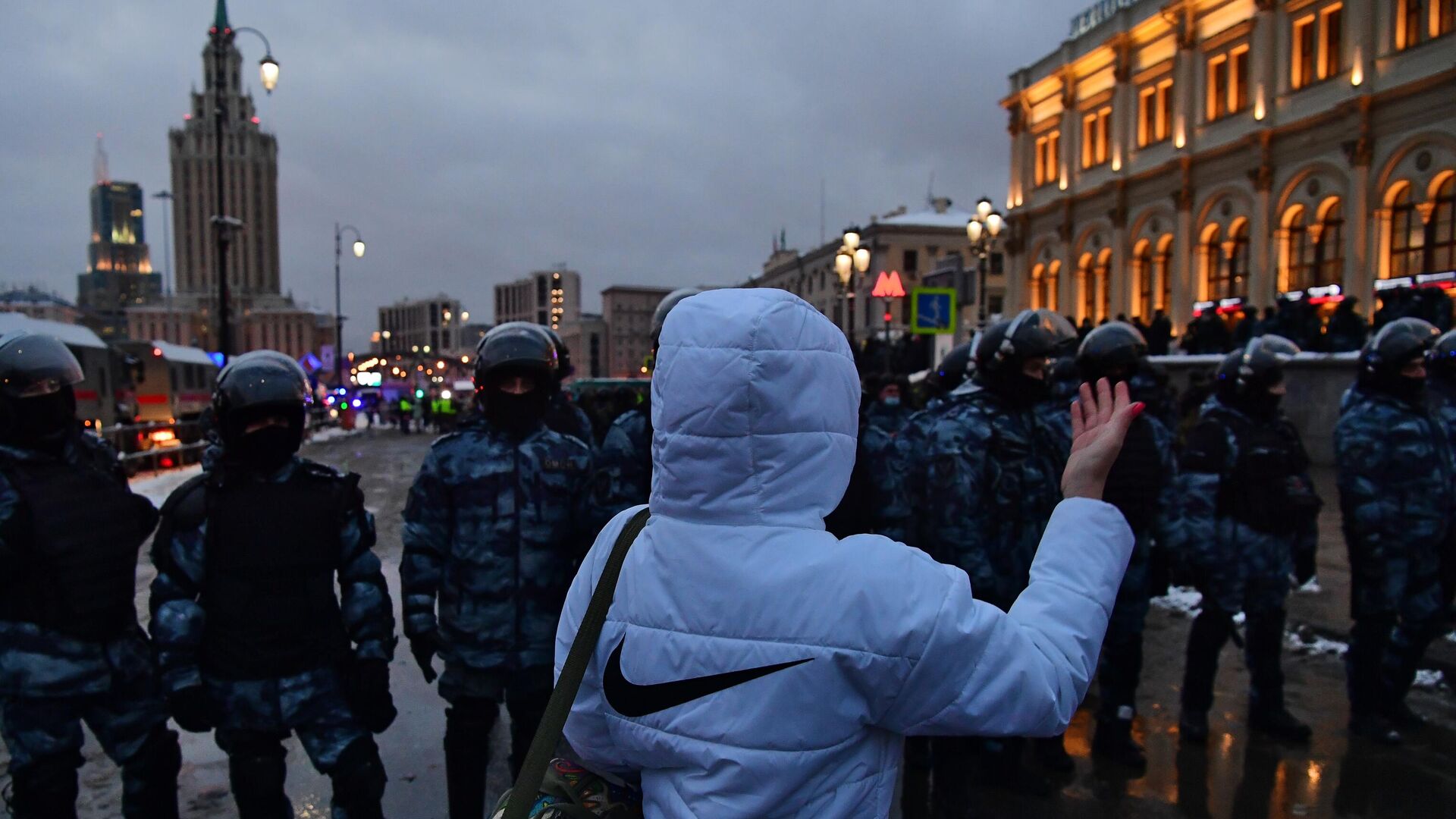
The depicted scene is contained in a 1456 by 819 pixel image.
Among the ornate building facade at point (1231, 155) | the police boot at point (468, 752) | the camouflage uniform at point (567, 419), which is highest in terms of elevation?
the ornate building facade at point (1231, 155)

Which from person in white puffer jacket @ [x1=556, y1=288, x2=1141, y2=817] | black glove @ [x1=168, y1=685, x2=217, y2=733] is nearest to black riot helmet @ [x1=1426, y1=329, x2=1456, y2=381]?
person in white puffer jacket @ [x1=556, y1=288, x2=1141, y2=817]

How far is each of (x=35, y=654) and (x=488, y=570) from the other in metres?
1.59

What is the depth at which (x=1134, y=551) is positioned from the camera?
445cm

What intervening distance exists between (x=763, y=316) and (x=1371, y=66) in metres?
30.2

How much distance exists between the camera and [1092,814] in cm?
416

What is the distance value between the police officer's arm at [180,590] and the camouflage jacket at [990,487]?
293 centimetres

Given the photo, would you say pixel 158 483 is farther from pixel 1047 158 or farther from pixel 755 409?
pixel 1047 158

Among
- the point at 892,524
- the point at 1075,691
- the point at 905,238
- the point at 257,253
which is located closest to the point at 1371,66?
the point at 892,524

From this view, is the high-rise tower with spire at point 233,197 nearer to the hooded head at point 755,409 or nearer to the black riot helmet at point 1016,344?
the black riot helmet at point 1016,344

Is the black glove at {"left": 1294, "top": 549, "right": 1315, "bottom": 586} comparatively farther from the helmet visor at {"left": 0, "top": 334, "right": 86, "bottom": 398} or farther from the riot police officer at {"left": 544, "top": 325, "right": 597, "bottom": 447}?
the helmet visor at {"left": 0, "top": 334, "right": 86, "bottom": 398}

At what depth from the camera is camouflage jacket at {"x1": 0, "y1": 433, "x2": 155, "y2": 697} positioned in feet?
10.4

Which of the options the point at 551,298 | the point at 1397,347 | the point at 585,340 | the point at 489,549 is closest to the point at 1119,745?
the point at 1397,347

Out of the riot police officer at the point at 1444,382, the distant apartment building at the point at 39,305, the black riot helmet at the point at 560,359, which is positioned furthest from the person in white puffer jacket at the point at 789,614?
the distant apartment building at the point at 39,305

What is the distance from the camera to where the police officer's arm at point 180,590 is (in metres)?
3.00
